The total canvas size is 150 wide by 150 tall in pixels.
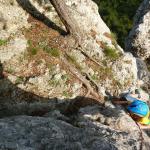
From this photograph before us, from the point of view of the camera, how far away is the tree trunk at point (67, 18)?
17.3m

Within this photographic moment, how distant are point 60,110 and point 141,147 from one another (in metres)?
4.67

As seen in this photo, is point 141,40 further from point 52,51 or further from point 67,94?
point 67,94

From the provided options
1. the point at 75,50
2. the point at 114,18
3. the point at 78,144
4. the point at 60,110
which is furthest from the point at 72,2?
the point at 114,18

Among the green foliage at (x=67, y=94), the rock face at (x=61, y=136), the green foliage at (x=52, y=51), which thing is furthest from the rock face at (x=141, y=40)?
the rock face at (x=61, y=136)

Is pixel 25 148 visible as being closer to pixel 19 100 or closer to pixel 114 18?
pixel 19 100

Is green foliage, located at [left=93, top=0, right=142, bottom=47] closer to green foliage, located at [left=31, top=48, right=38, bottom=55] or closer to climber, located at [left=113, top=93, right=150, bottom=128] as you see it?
green foliage, located at [left=31, top=48, right=38, bottom=55]

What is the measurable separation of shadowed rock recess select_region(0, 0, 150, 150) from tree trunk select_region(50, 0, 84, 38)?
456mm

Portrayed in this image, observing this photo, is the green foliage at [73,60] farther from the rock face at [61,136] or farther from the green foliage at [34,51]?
the rock face at [61,136]

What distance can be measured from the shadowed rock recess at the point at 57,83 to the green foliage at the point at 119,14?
1436cm

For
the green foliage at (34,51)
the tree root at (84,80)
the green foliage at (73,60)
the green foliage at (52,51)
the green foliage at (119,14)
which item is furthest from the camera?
the green foliage at (119,14)

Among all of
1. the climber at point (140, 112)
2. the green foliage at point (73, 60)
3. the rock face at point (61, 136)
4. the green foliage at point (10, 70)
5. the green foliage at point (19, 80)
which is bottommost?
the rock face at point (61, 136)

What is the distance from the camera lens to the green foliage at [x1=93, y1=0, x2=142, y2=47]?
114ft

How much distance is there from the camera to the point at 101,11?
121ft

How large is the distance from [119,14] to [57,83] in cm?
2260
